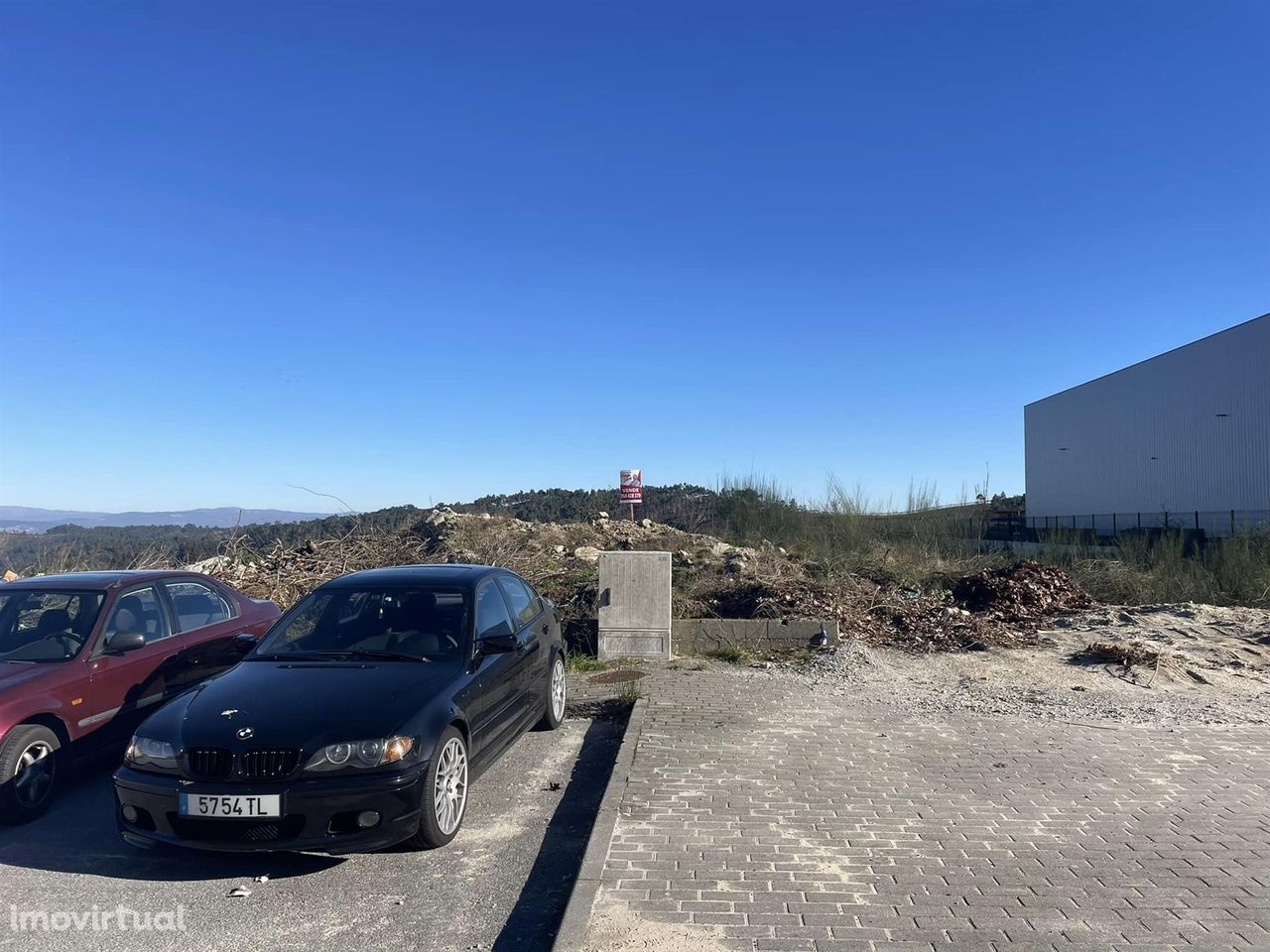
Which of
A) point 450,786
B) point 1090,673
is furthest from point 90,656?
point 1090,673

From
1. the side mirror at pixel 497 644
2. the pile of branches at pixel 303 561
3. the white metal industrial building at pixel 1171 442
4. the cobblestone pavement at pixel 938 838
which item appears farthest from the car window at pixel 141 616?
the white metal industrial building at pixel 1171 442

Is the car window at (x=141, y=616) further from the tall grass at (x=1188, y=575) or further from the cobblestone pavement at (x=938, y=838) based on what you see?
the tall grass at (x=1188, y=575)

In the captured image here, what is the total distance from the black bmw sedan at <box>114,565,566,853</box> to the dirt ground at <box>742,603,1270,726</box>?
4364 mm

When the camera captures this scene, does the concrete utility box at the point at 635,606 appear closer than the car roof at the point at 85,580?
No

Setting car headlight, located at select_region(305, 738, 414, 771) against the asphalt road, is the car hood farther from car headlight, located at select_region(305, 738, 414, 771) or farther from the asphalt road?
the asphalt road

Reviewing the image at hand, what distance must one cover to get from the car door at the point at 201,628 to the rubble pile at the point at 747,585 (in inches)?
180

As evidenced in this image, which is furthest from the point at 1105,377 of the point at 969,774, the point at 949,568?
the point at 969,774

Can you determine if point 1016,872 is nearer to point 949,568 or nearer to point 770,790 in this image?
point 770,790

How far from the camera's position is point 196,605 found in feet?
24.8

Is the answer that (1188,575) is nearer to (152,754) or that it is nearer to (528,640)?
(528,640)

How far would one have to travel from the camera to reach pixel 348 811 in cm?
444

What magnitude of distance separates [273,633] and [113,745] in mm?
1449

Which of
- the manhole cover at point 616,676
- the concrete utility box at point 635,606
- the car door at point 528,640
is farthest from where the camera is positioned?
the concrete utility box at point 635,606

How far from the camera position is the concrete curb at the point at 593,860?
373 cm
